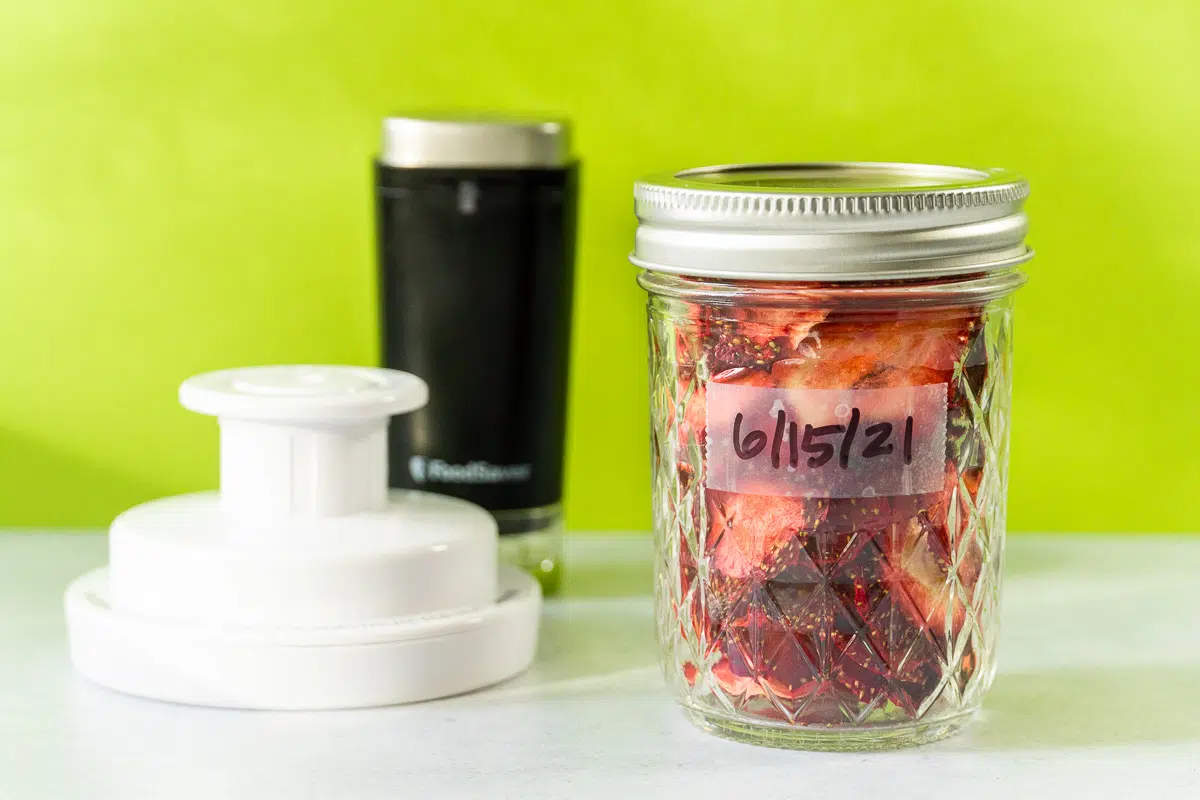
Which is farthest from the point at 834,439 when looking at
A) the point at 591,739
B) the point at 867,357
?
the point at 591,739

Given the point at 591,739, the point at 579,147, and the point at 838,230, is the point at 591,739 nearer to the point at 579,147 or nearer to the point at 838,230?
the point at 838,230

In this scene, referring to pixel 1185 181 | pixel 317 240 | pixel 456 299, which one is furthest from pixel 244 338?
pixel 1185 181

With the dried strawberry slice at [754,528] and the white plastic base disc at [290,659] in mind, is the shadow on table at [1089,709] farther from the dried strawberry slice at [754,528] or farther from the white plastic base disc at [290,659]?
the white plastic base disc at [290,659]

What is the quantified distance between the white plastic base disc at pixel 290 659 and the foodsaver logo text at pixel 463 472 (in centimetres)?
17

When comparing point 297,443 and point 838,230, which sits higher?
point 838,230

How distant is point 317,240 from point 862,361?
525mm

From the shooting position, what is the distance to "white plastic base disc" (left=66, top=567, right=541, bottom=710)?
0.68m

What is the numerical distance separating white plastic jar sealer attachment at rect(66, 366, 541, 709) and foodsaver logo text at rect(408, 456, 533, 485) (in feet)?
0.41

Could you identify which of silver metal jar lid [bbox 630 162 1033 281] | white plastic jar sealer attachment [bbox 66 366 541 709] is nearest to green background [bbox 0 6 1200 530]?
white plastic jar sealer attachment [bbox 66 366 541 709]

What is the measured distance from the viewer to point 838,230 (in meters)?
0.57

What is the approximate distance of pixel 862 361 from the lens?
1.94 ft

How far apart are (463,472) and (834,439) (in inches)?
13.4

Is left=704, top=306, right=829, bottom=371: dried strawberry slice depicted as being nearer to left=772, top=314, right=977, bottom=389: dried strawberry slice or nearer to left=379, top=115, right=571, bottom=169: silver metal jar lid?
left=772, top=314, right=977, bottom=389: dried strawberry slice

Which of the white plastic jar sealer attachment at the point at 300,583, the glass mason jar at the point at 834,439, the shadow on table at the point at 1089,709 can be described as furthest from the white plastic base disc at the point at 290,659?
the shadow on table at the point at 1089,709
